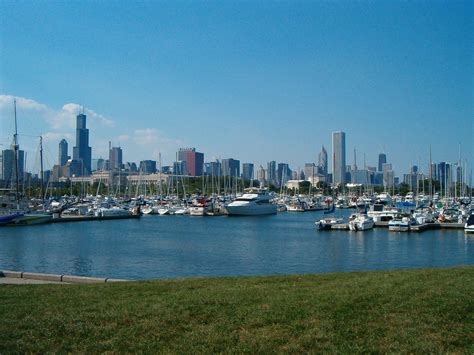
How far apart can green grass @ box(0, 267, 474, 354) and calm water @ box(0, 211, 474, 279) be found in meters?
20.1

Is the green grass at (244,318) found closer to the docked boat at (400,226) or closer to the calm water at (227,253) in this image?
the calm water at (227,253)

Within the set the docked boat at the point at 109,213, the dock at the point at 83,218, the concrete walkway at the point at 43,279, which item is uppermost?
the concrete walkway at the point at 43,279

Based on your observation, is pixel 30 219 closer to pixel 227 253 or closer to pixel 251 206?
pixel 227 253

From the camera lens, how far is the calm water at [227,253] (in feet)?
119

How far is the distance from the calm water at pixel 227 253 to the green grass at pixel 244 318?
790 inches

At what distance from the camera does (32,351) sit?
8.34 meters

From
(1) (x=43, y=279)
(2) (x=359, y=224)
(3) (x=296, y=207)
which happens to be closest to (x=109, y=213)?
(2) (x=359, y=224)

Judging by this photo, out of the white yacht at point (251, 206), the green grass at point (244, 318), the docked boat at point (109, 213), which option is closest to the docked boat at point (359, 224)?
the white yacht at point (251, 206)

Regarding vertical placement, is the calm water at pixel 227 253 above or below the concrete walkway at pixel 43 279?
below

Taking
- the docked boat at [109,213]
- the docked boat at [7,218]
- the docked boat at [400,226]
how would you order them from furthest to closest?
the docked boat at [109,213] < the docked boat at [7,218] < the docked boat at [400,226]

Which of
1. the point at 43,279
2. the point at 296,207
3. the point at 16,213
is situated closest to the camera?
the point at 43,279

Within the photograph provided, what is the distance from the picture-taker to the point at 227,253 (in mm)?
46750

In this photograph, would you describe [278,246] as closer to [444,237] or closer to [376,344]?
[444,237]

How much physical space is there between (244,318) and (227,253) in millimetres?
36921
